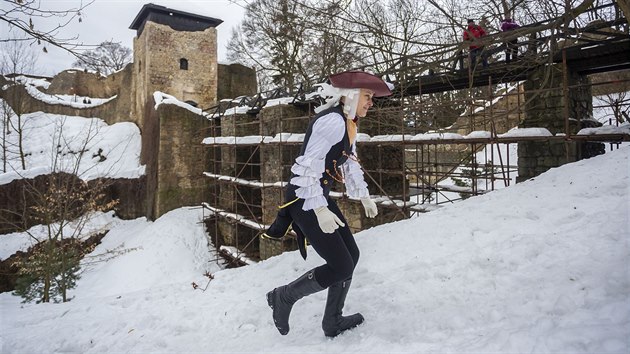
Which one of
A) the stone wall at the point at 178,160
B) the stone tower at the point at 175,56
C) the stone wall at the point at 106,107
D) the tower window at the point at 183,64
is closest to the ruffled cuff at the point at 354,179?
the stone wall at the point at 178,160

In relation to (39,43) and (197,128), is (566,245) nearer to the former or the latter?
(39,43)

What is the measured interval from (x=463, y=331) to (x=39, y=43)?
394 cm

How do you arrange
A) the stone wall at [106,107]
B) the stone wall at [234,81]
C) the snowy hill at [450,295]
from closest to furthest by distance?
the snowy hill at [450,295], the stone wall at [106,107], the stone wall at [234,81]

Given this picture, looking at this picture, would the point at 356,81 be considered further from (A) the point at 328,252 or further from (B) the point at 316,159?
(A) the point at 328,252

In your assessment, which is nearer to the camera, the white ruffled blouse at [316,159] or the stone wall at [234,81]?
the white ruffled blouse at [316,159]

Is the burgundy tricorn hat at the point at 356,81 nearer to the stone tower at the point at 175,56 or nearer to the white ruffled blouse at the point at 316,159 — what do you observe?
the white ruffled blouse at the point at 316,159

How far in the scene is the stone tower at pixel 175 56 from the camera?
1869cm

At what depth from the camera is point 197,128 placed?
1688 centimetres

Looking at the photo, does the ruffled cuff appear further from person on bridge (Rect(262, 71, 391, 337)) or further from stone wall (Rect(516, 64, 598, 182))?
stone wall (Rect(516, 64, 598, 182))

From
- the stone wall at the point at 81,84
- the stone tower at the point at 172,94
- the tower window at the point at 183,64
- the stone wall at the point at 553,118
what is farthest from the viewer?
the stone wall at the point at 81,84

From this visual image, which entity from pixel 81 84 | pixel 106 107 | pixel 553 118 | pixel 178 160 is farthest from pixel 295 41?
pixel 81 84

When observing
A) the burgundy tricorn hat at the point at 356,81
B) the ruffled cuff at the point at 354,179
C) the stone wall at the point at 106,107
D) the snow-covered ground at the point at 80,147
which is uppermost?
the stone wall at the point at 106,107

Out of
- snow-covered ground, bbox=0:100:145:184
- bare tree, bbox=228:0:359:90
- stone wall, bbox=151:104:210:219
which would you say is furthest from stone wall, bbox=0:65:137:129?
bare tree, bbox=228:0:359:90

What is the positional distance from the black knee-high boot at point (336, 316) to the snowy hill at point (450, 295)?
0.26 feet
